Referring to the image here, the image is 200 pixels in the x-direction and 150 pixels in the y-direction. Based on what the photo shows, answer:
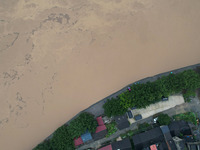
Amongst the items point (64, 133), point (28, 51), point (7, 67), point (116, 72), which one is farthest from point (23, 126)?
point (116, 72)

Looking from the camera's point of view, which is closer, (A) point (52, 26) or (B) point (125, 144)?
(B) point (125, 144)

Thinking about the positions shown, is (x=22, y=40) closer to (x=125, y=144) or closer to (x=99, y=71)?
(x=99, y=71)

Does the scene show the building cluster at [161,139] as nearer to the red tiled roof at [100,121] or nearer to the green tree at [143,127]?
the green tree at [143,127]

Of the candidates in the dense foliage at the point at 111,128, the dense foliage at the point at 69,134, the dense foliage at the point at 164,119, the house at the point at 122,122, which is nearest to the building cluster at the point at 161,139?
the dense foliage at the point at 164,119

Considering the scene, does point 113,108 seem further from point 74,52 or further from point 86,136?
point 74,52

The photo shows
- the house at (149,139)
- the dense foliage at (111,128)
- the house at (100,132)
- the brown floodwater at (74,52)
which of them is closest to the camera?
the house at (149,139)
